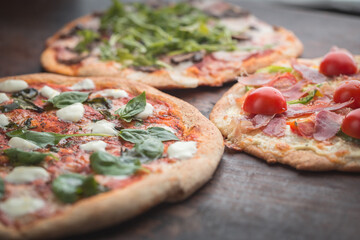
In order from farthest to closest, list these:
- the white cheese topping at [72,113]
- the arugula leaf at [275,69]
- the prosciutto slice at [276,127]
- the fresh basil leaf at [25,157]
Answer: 1. the arugula leaf at [275,69]
2. the white cheese topping at [72,113]
3. the prosciutto slice at [276,127]
4. the fresh basil leaf at [25,157]

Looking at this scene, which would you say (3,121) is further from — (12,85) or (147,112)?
(147,112)

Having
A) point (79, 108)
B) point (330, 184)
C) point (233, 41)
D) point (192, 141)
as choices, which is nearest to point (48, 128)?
point (79, 108)

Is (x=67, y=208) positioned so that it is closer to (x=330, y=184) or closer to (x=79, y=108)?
(x=79, y=108)

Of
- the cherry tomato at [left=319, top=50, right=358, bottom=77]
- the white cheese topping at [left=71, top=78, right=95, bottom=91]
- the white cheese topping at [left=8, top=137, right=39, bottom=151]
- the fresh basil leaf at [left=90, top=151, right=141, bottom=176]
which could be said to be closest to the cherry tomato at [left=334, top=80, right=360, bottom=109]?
the cherry tomato at [left=319, top=50, right=358, bottom=77]

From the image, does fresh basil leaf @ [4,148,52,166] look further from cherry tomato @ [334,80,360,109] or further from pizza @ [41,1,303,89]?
cherry tomato @ [334,80,360,109]

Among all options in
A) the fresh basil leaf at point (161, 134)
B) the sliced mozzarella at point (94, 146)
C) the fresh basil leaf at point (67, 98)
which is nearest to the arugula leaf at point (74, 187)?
the sliced mozzarella at point (94, 146)

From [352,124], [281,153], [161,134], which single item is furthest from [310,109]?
[161,134]

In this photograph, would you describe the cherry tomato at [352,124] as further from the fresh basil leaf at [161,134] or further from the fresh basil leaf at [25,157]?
the fresh basil leaf at [25,157]
